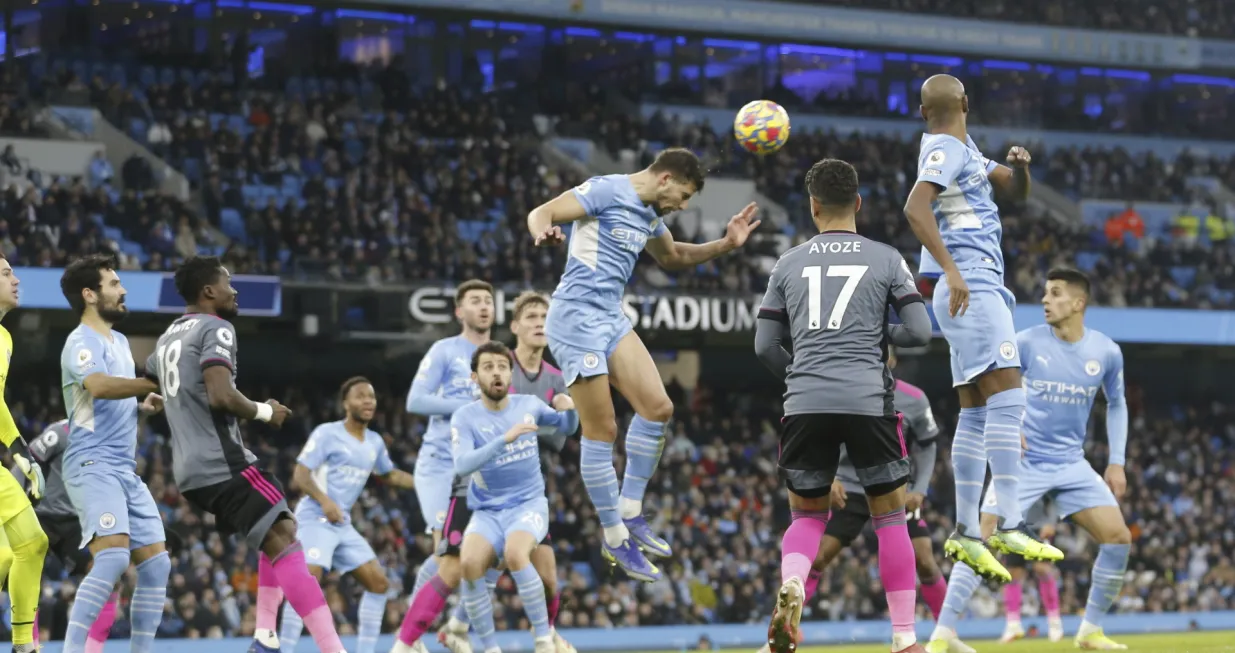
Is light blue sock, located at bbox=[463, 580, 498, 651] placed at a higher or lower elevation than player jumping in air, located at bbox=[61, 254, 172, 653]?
lower

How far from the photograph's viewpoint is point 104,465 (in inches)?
387

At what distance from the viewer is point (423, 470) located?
12.9 metres

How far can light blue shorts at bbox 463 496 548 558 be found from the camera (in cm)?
1120

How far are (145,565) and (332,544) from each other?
3.01 meters

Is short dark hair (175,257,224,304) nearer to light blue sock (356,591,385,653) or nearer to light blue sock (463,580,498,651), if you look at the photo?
light blue sock (463,580,498,651)

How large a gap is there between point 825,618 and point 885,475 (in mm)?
15991

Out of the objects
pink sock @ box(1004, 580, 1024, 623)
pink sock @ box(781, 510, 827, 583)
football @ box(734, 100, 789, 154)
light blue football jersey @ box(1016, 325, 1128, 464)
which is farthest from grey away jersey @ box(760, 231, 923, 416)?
pink sock @ box(1004, 580, 1024, 623)

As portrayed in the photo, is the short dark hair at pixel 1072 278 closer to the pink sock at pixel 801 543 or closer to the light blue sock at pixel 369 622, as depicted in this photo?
the pink sock at pixel 801 543

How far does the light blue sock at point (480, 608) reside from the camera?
37.8ft

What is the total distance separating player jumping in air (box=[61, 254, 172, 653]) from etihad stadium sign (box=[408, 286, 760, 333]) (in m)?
13.3

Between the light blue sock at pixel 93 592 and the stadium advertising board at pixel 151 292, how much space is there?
1248 cm

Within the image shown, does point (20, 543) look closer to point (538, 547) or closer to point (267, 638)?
point (267, 638)

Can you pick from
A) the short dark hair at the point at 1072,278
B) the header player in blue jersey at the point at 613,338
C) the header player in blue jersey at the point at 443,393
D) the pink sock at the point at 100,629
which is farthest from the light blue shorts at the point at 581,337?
the short dark hair at the point at 1072,278

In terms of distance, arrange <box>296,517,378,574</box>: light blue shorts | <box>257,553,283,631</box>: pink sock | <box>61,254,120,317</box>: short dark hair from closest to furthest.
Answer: <box>61,254,120,317</box>: short dark hair < <box>257,553,283,631</box>: pink sock < <box>296,517,378,574</box>: light blue shorts
